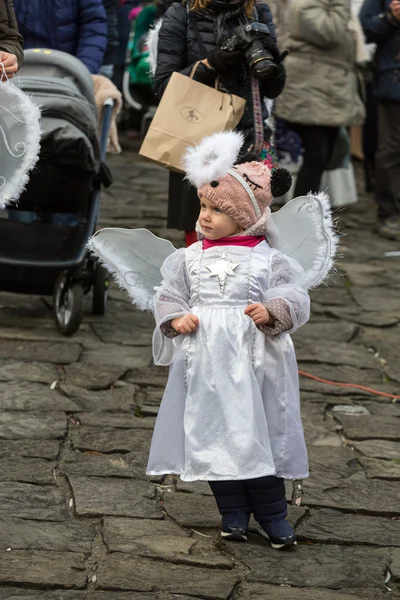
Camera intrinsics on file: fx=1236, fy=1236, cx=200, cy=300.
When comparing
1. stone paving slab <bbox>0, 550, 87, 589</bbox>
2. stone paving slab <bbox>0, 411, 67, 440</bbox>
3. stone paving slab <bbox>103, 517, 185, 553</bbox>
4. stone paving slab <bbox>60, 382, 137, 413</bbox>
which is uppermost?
stone paving slab <bbox>0, 550, 87, 589</bbox>

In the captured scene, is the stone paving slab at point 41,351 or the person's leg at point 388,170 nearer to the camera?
the stone paving slab at point 41,351

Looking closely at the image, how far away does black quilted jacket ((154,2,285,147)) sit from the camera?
546 centimetres

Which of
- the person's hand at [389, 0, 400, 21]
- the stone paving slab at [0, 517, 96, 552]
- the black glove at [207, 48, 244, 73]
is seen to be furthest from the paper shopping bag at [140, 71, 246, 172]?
the person's hand at [389, 0, 400, 21]

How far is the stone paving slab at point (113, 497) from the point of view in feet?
13.6

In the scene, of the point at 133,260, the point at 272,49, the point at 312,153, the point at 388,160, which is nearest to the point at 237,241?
the point at 133,260

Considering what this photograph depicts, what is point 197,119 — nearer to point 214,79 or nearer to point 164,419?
point 214,79

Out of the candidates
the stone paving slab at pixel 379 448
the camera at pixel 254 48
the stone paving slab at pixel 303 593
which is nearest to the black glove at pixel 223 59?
the camera at pixel 254 48

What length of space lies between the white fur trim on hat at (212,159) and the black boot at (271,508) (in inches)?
38.3

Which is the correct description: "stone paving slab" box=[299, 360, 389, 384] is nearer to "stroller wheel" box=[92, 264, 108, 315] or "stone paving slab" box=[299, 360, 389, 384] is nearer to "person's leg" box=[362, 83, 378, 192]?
"stroller wheel" box=[92, 264, 108, 315]

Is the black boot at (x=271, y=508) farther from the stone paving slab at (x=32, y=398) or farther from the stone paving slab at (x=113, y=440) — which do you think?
the stone paving slab at (x=32, y=398)

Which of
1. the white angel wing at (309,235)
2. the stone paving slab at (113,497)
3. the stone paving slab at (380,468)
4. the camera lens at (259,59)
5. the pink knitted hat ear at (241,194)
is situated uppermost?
the pink knitted hat ear at (241,194)

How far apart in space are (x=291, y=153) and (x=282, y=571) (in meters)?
5.92

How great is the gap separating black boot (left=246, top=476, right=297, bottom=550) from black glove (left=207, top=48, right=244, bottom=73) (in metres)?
2.10

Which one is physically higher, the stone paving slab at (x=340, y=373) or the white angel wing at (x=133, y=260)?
the white angel wing at (x=133, y=260)
